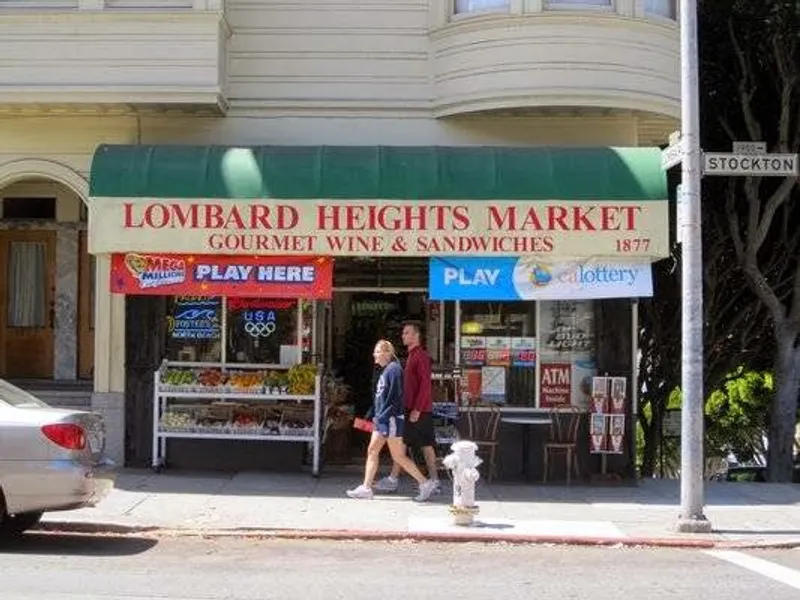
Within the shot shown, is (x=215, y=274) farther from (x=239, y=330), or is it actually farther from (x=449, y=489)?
(x=449, y=489)

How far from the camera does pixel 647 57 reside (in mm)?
12766

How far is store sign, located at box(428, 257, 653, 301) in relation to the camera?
40.2ft

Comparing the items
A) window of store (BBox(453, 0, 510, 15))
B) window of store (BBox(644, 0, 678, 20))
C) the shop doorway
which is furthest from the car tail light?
window of store (BBox(644, 0, 678, 20))

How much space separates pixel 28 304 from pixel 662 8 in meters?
10.1

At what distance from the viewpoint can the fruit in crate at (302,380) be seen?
42.1ft

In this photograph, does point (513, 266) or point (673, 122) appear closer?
point (513, 266)

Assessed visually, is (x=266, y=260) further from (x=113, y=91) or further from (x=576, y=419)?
(x=576, y=419)

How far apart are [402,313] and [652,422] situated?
25.1 feet

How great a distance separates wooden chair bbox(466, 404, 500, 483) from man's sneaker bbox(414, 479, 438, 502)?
5.22 feet

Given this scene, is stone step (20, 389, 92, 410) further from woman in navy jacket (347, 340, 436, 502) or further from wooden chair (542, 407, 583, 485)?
wooden chair (542, 407, 583, 485)

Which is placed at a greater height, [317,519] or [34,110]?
[34,110]

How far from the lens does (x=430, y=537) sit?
9500mm

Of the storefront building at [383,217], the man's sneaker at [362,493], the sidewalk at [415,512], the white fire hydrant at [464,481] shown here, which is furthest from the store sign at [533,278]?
the white fire hydrant at [464,481]

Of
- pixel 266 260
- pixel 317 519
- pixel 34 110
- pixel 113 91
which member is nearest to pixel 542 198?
pixel 266 260
